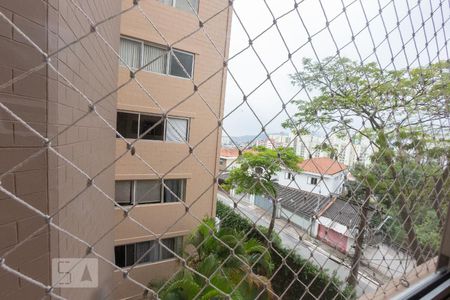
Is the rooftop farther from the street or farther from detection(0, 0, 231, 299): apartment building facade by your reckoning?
detection(0, 0, 231, 299): apartment building facade

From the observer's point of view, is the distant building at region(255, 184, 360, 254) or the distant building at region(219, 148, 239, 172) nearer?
the distant building at region(219, 148, 239, 172)

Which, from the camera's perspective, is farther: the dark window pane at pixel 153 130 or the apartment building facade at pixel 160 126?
the apartment building facade at pixel 160 126

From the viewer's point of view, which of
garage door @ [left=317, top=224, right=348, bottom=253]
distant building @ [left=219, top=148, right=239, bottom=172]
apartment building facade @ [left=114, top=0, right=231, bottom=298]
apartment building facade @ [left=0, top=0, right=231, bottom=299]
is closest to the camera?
apartment building facade @ [left=0, top=0, right=231, bottom=299]

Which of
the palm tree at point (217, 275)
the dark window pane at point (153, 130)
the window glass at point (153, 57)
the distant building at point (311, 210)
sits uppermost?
the window glass at point (153, 57)

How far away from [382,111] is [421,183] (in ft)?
0.92

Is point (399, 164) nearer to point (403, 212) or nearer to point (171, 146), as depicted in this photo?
point (403, 212)

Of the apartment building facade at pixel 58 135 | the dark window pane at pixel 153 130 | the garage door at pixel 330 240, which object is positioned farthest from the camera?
the dark window pane at pixel 153 130

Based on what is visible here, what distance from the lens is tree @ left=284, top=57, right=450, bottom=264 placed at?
713 mm

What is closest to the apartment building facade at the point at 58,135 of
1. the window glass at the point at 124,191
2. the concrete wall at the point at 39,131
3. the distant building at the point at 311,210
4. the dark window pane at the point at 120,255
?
the concrete wall at the point at 39,131

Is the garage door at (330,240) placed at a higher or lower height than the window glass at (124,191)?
higher

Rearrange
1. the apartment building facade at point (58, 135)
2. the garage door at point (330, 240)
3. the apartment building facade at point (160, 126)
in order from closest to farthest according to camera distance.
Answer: the apartment building facade at point (58, 135) < the garage door at point (330, 240) < the apartment building facade at point (160, 126)

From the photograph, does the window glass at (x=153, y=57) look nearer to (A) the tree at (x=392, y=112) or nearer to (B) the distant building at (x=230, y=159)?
(B) the distant building at (x=230, y=159)

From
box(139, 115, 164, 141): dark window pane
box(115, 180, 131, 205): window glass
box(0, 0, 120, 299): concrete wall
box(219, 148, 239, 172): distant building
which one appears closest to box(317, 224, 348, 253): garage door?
box(219, 148, 239, 172): distant building

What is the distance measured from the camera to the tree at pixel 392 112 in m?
0.71
